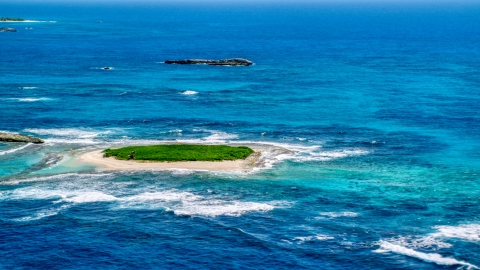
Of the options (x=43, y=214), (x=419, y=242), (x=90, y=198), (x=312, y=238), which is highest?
(x=90, y=198)

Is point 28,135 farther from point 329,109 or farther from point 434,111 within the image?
point 434,111

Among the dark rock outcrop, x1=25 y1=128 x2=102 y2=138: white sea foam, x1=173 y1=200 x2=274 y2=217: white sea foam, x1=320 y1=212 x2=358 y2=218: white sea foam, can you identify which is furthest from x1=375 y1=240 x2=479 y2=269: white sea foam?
x1=25 y1=128 x2=102 y2=138: white sea foam

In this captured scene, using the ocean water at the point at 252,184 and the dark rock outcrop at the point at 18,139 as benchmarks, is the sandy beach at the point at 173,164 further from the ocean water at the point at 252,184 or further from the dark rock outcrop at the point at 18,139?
the dark rock outcrop at the point at 18,139

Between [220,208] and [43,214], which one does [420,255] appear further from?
[43,214]

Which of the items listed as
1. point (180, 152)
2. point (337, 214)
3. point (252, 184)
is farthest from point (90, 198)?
point (337, 214)

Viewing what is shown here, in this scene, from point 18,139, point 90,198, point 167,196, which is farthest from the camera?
point 18,139

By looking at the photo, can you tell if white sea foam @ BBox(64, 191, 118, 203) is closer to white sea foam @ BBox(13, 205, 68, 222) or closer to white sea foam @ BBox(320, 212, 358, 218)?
white sea foam @ BBox(13, 205, 68, 222)
